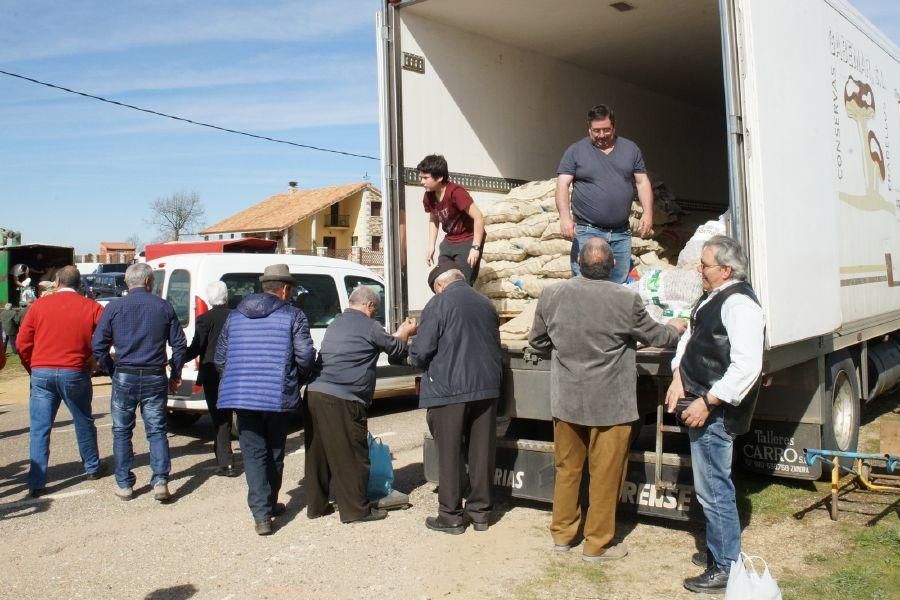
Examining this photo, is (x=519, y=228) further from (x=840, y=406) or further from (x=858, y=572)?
(x=858, y=572)

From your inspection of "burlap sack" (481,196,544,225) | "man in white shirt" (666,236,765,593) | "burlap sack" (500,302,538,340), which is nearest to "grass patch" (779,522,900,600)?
"man in white shirt" (666,236,765,593)

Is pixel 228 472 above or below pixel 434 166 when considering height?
below

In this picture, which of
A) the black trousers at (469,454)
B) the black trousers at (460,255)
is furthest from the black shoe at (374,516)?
the black trousers at (460,255)

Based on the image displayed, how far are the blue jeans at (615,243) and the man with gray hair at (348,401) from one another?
1.36m

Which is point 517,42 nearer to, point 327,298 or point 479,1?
point 479,1

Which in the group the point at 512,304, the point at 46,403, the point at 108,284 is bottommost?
the point at 46,403

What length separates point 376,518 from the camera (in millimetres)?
5629

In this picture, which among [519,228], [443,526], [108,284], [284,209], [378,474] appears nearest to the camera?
[443,526]

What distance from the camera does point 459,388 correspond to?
5.23m

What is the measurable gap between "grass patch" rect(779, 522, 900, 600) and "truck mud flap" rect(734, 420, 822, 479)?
2.35ft

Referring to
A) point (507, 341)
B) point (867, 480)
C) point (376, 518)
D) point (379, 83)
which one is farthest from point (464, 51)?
point (867, 480)

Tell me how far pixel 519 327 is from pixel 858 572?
2.49 metres

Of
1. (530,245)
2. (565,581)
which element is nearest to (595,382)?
(565,581)

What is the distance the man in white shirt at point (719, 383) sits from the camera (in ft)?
13.2
